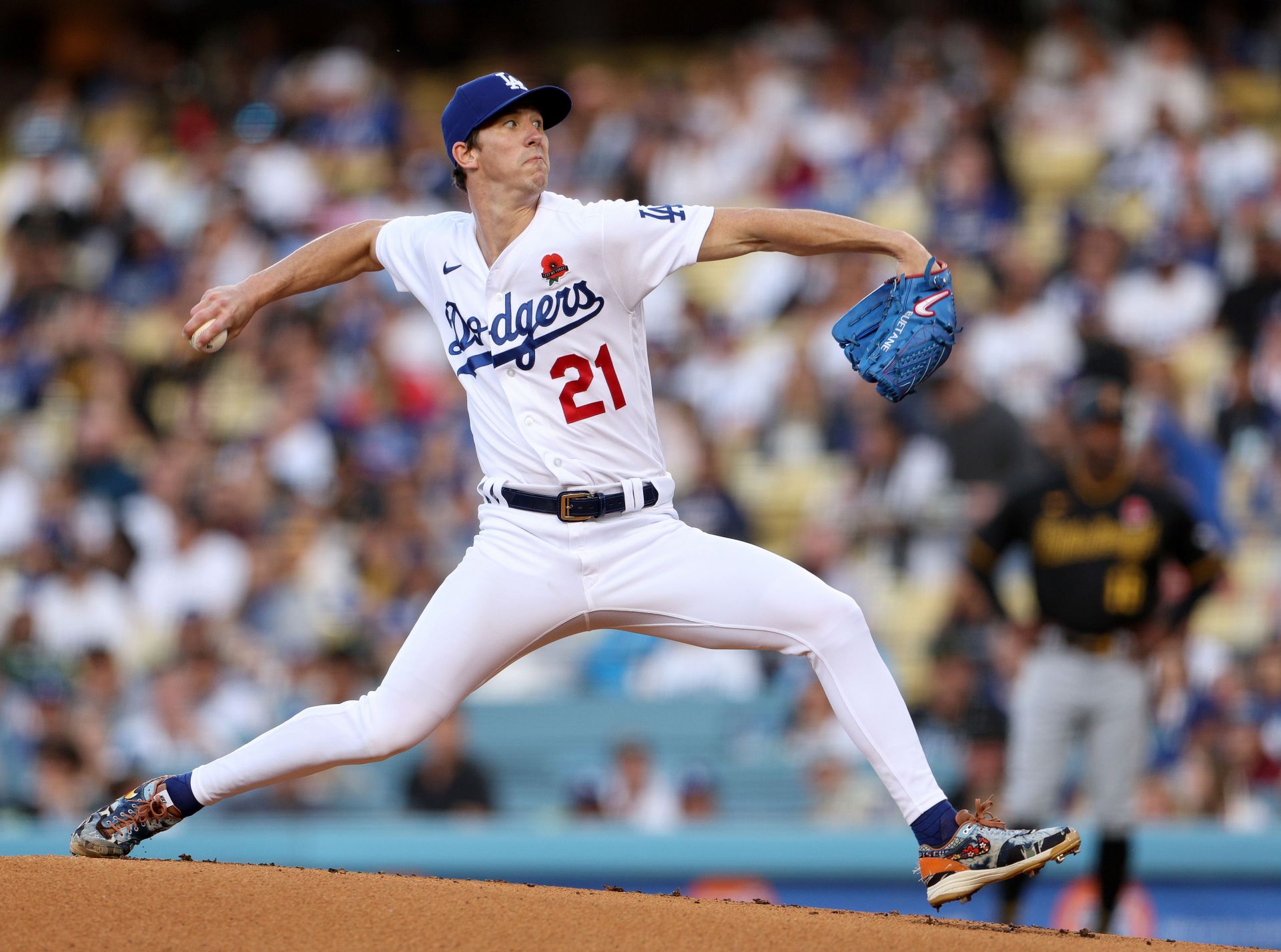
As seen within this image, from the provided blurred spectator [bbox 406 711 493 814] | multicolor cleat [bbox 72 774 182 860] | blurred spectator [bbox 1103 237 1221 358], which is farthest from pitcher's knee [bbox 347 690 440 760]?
blurred spectator [bbox 1103 237 1221 358]

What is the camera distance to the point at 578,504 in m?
4.05

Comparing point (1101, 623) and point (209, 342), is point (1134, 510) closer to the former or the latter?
point (1101, 623)

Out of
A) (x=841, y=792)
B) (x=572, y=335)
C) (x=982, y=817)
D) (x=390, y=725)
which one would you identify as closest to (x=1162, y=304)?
(x=841, y=792)

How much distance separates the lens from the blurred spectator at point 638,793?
26.2ft

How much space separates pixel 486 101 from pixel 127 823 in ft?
7.19

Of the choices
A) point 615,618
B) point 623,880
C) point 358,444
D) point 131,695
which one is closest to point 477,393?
point 615,618

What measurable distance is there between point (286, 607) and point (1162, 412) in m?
4.98

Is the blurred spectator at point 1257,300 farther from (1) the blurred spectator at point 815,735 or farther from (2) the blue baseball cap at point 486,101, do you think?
(2) the blue baseball cap at point 486,101

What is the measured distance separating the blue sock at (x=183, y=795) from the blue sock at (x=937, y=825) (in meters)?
1.89

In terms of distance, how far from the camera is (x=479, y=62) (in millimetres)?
14641

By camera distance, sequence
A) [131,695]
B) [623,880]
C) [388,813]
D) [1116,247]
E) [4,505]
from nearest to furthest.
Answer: [623,880]
[388,813]
[131,695]
[1116,247]
[4,505]

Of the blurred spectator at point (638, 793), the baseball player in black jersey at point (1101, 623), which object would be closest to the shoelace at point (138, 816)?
the baseball player in black jersey at point (1101, 623)

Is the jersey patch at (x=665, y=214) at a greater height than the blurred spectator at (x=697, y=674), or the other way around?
the jersey patch at (x=665, y=214)

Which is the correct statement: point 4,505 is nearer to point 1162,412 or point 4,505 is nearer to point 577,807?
point 577,807
